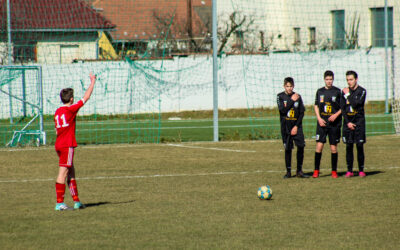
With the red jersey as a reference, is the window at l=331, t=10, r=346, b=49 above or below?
above

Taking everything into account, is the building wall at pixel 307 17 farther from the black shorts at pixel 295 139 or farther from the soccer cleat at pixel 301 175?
the soccer cleat at pixel 301 175

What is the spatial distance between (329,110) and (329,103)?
0.13m

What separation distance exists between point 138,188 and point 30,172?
317cm

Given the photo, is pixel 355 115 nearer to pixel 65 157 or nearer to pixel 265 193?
pixel 265 193

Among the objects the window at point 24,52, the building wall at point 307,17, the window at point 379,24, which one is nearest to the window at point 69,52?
the window at point 24,52

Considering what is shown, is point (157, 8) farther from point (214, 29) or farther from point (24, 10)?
point (214, 29)

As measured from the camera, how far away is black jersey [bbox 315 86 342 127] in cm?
1123

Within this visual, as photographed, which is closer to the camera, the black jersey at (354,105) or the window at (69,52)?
the black jersey at (354,105)

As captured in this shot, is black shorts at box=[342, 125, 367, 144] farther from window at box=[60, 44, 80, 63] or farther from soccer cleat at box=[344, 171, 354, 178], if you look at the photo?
window at box=[60, 44, 80, 63]

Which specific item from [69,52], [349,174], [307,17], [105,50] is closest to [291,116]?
[349,174]

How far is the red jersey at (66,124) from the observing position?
837 cm

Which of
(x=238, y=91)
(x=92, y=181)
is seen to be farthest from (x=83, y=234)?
(x=238, y=91)

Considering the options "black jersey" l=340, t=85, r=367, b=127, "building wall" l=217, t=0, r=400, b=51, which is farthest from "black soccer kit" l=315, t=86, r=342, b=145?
"building wall" l=217, t=0, r=400, b=51

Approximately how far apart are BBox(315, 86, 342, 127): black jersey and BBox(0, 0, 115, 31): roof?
1191 centimetres
